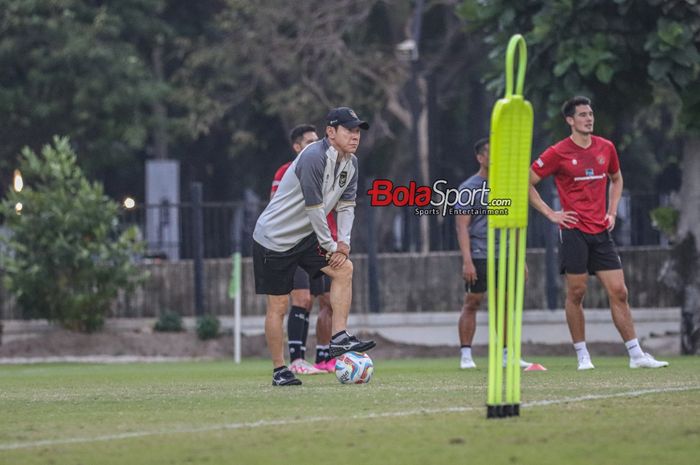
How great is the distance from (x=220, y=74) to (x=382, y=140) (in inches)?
178

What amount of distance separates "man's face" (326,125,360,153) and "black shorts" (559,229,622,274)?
109 inches

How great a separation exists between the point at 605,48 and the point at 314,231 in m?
7.55

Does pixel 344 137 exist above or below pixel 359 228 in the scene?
above

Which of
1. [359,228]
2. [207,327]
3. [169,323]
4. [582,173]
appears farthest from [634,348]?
[169,323]

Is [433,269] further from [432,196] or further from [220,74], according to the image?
[220,74]

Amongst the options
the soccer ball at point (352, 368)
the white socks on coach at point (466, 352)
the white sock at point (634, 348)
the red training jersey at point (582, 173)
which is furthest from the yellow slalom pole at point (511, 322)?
the white socks on coach at point (466, 352)

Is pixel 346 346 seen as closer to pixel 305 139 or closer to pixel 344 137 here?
pixel 344 137

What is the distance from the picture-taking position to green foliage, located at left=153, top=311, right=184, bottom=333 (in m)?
23.7

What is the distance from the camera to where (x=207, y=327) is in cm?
2347

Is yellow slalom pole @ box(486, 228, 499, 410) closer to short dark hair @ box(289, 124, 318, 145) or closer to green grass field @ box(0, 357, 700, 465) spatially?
green grass field @ box(0, 357, 700, 465)

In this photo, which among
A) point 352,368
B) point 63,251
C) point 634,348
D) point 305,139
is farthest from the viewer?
point 63,251

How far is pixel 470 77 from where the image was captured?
3847cm

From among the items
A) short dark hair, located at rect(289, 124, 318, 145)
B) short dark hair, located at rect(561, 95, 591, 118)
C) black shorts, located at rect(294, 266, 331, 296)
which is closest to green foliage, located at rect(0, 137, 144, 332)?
black shorts, located at rect(294, 266, 331, 296)

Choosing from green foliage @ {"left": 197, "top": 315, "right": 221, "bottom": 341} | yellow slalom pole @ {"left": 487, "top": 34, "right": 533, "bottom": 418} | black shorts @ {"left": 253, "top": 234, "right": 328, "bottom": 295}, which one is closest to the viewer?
yellow slalom pole @ {"left": 487, "top": 34, "right": 533, "bottom": 418}
